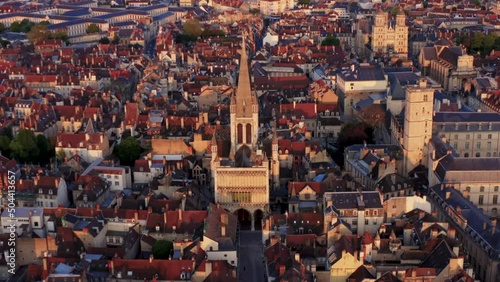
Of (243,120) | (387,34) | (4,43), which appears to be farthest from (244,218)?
(4,43)

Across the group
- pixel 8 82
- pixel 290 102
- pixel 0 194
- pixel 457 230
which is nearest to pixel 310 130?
pixel 290 102

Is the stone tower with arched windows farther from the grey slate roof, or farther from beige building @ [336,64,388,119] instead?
beige building @ [336,64,388,119]

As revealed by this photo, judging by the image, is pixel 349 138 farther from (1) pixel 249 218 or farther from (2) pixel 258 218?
(1) pixel 249 218

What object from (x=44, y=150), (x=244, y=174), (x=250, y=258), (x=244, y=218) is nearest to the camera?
(x=250, y=258)

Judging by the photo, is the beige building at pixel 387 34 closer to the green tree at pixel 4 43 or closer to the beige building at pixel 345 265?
the green tree at pixel 4 43

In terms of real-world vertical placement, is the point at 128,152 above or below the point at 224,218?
above

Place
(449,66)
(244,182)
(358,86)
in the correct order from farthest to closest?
(449,66), (358,86), (244,182)
